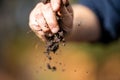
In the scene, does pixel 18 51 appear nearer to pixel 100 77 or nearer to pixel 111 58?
pixel 111 58

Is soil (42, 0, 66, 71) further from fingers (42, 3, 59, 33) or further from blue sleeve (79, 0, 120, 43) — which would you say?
blue sleeve (79, 0, 120, 43)

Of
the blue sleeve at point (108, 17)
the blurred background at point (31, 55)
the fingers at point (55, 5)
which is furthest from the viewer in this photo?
the blurred background at point (31, 55)

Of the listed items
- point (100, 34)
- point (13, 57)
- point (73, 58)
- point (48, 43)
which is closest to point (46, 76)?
point (73, 58)

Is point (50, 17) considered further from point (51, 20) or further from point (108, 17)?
point (108, 17)

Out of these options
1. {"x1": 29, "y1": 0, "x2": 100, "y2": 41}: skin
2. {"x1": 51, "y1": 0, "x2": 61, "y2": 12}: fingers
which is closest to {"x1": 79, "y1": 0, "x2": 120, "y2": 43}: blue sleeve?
{"x1": 29, "y1": 0, "x2": 100, "y2": 41}: skin

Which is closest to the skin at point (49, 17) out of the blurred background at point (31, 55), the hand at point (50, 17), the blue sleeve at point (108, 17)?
the hand at point (50, 17)

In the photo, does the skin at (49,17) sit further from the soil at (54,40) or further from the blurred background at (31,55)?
the blurred background at (31,55)

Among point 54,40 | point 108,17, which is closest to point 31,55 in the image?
point 108,17
